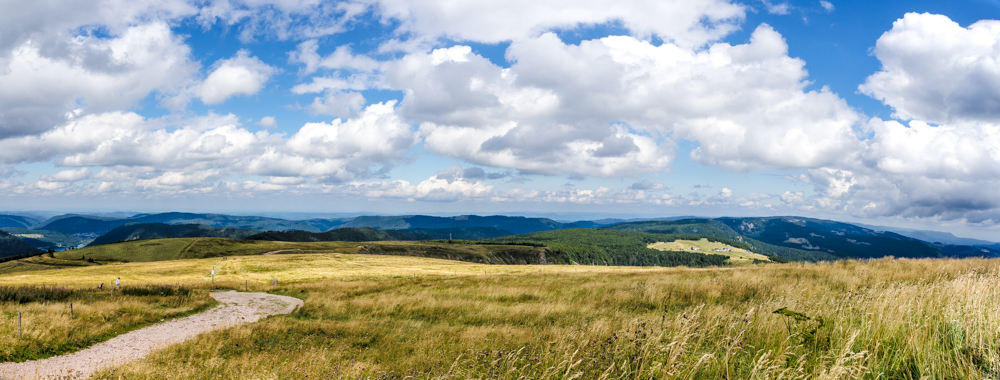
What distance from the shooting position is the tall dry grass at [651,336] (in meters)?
5.58

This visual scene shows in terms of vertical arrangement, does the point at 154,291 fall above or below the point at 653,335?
below

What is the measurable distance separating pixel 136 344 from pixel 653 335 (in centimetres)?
1756

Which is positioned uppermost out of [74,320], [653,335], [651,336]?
[651,336]

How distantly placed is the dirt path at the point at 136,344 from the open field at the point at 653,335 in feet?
4.42

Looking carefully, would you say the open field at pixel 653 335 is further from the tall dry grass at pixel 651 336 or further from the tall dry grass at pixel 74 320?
the tall dry grass at pixel 74 320

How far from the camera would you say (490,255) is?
18450 centimetres

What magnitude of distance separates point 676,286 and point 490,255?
166233 mm

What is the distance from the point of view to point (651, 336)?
6465mm

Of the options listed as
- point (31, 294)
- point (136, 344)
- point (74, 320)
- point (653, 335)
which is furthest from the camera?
point (31, 294)

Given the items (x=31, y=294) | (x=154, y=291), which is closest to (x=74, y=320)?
(x=31, y=294)

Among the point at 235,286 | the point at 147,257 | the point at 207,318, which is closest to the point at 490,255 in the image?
the point at 147,257

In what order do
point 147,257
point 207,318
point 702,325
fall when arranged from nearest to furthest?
point 702,325
point 207,318
point 147,257

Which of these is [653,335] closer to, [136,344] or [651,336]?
[651,336]

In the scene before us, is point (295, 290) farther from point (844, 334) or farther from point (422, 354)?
point (844, 334)
